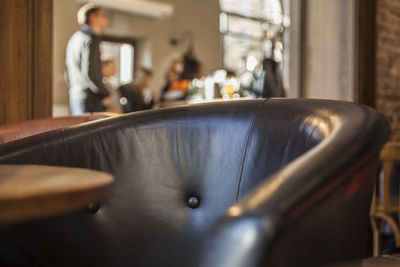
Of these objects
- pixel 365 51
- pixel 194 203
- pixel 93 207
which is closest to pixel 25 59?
pixel 93 207

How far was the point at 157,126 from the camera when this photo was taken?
1153 millimetres

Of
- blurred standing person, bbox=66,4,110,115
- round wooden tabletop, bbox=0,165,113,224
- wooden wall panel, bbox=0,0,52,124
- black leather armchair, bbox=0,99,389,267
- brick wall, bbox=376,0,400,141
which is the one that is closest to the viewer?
round wooden tabletop, bbox=0,165,113,224

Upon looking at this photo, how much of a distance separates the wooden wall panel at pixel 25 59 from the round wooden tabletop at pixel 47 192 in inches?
56.7

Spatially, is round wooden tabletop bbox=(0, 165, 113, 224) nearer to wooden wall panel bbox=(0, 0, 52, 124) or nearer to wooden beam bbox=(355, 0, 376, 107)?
wooden wall panel bbox=(0, 0, 52, 124)

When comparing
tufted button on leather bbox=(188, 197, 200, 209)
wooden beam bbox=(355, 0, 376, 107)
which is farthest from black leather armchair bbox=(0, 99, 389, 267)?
wooden beam bbox=(355, 0, 376, 107)

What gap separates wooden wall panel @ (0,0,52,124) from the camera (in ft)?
6.82

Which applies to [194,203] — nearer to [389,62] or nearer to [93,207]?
[93,207]

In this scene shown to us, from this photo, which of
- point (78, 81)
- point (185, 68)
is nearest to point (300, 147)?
point (78, 81)

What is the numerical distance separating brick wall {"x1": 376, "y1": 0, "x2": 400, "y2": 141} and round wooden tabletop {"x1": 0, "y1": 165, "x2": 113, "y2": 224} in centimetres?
377

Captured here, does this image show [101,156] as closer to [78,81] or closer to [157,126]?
[157,126]

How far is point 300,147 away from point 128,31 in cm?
860

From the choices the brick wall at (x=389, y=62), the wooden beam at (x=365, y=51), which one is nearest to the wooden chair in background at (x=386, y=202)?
the wooden beam at (x=365, y=51)

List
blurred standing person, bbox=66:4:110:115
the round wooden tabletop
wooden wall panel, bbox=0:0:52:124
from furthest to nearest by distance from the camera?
blurred standing person, bbox=66:4:110:115 → wooden wall panel, bbox=0:0:52:124 → the round wooden tabletop

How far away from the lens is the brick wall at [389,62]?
164 inches
